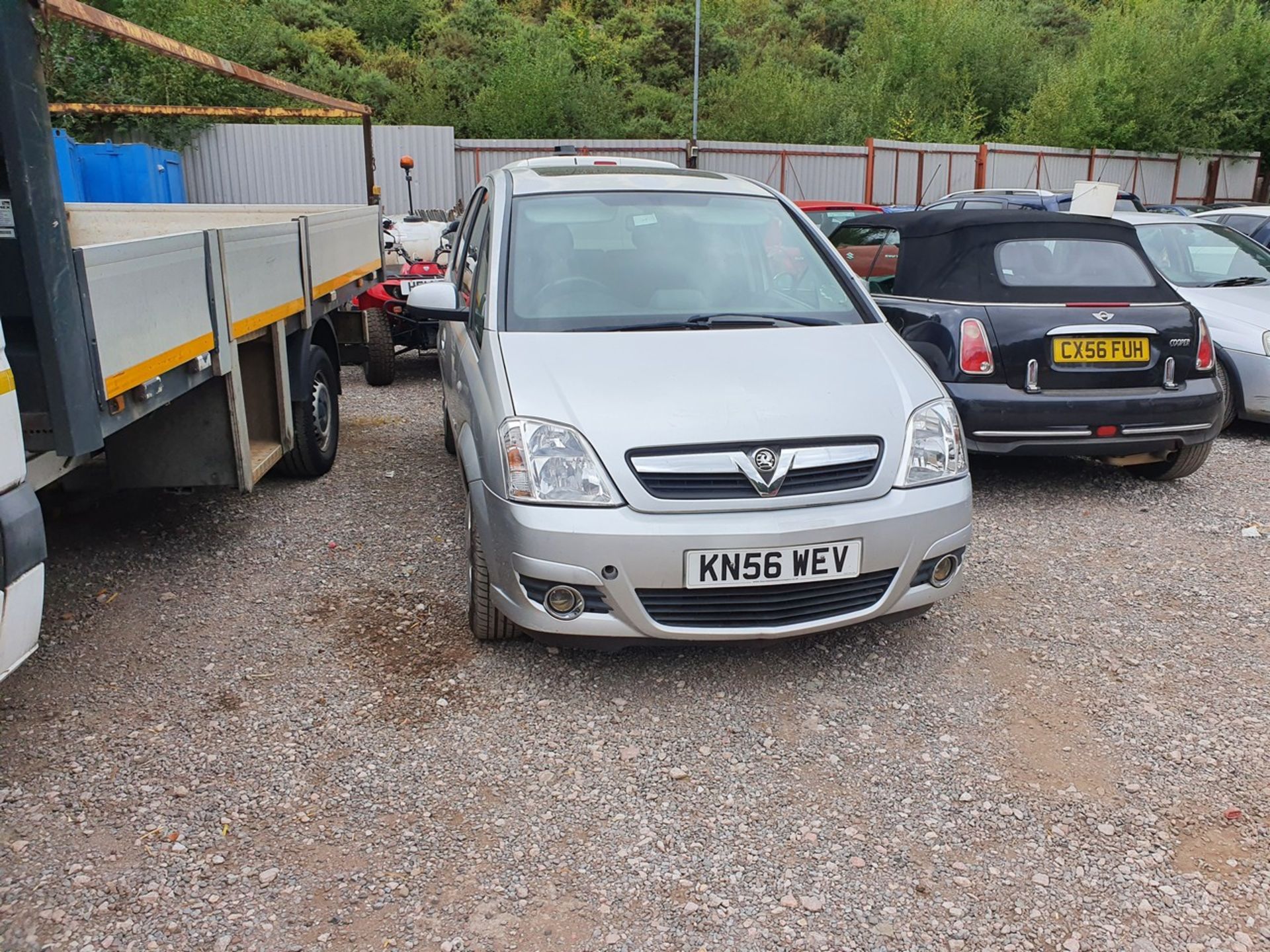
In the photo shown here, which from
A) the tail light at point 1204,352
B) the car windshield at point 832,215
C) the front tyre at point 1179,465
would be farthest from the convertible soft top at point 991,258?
the car windshield at point 832,215

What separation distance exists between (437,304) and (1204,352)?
4.12 meters

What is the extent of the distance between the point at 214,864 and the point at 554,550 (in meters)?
1.25

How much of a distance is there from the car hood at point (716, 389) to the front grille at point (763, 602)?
0.27 meters

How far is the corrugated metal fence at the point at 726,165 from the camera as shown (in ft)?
63.1

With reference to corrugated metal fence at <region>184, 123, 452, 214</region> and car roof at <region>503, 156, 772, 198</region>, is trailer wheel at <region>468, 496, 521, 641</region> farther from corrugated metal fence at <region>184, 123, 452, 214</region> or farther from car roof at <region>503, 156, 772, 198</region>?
corrugated metal fence at <region>184, 123, 452, 214</region>

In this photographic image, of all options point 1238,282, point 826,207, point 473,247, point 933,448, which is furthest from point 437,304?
point 826,207

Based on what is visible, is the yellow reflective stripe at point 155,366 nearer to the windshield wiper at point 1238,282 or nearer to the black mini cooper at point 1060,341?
the black mini cooper at point 1060,341

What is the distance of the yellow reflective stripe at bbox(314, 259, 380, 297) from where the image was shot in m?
Answer: 5.76

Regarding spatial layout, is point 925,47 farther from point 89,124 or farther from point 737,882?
point 737,882

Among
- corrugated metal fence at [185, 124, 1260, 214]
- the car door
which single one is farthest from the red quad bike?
corrugated metal fence at [185, 124, 1260, 214]

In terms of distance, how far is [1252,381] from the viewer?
6738 mm

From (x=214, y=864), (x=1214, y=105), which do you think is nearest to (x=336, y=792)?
(x=214, y=864)

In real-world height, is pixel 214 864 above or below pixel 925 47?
below

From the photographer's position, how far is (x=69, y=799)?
278cm
